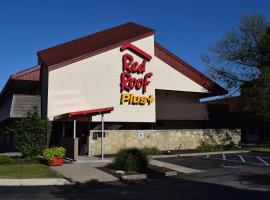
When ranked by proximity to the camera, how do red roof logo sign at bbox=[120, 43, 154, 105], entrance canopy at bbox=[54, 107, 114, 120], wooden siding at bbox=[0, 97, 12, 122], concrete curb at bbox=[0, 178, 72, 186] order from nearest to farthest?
concrete curb at bbox=[0, 178, 72, 186]
entrance canopy at bbox=[54, 107, 114, 120]
wooden siding at bbox=[0, 97, 12, 122]
red roof logo sign at bbox=[120, 43, 154, 105]

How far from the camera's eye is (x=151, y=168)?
18.3 metres

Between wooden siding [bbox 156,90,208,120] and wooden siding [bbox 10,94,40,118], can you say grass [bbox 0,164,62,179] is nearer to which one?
wooden siding [bbox 10,94,40,118]

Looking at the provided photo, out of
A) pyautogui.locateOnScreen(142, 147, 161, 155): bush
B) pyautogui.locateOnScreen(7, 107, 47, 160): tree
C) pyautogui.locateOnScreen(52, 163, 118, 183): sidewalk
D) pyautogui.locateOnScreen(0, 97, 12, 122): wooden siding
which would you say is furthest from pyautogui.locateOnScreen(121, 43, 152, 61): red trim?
pyautogui.locateOnScreen(52, 163, 118, 183): sidewalk

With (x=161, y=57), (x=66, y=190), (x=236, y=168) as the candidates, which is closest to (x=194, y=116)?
(x=161, y=57)

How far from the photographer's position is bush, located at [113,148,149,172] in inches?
680

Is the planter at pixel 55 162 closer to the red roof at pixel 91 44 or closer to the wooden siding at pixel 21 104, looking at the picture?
the wooden siding at pixel 21 104

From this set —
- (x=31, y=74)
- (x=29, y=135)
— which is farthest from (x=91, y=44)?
(x=29, y=135)

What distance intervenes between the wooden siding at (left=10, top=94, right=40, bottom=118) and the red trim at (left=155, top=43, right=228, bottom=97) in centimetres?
1084

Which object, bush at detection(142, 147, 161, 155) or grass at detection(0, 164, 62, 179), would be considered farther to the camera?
bush at detection(142, 147, 161, 155)

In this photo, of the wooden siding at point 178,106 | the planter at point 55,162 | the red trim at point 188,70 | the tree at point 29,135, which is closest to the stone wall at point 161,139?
the wooden siding at point 178,106

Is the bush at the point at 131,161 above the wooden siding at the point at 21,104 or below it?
below

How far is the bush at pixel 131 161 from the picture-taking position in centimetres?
1728

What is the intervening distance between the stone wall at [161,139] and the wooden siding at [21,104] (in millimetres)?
5360

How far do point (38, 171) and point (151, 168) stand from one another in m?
5.12
